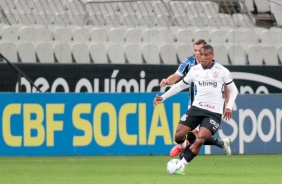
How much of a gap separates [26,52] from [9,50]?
0.40m

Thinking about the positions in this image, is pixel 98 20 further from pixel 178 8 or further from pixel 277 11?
pixel 277 11

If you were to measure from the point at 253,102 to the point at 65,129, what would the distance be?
4.13 m

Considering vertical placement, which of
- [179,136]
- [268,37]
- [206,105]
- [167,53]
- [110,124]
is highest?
[268,37]

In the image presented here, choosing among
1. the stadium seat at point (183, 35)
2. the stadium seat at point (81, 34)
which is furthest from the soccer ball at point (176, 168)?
the stadium seat at point (183, 35)

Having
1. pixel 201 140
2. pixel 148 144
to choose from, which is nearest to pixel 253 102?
pixel 148 144

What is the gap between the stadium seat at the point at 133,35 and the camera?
68.0 feet

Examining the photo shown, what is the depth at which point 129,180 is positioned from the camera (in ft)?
37.2

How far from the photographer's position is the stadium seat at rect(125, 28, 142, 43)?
20.7m

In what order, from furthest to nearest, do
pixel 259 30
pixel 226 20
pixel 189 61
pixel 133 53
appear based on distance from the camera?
1. pixel 259 30
2. pixel 226 20
3. pixel 133 53
4. pixel 189 61

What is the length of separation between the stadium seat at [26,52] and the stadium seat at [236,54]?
4831 mm

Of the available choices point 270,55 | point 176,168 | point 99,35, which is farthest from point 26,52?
point 176,168

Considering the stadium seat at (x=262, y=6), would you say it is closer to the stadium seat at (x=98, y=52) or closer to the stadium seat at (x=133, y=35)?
the stadium seat at (x=133, y=35)

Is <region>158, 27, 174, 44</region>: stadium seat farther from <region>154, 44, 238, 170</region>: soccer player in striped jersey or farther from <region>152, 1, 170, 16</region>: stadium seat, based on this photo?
<region>154, 44, 238, 170</region>: soccer player in striped jersey

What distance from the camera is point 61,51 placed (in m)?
19.8
